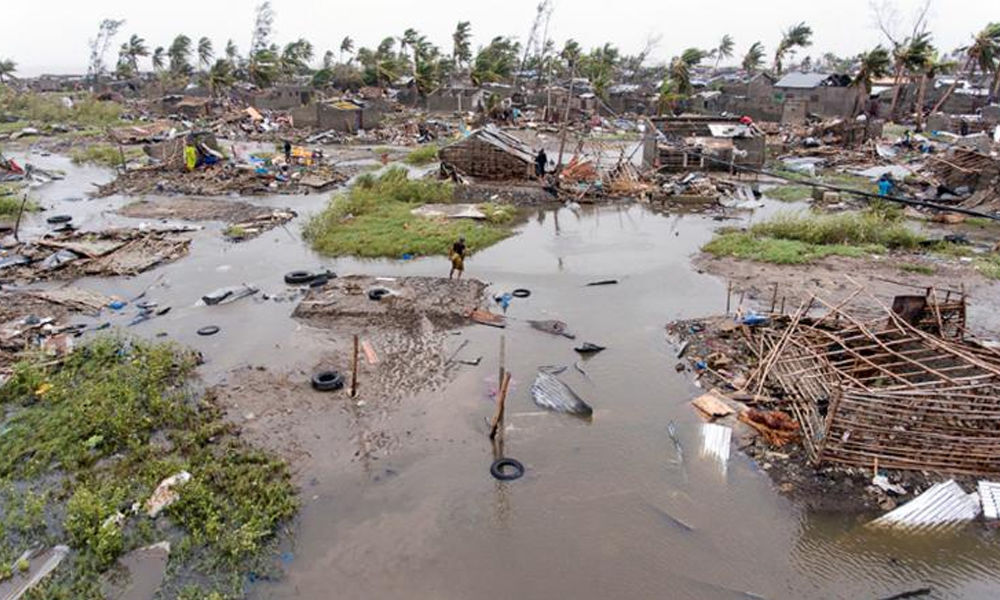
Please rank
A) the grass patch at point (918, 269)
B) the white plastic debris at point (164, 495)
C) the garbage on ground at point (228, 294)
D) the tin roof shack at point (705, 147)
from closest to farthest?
the white plastic debris at point (164, 495), the garbage on ground at point (228, 294), the grass patch at point (918, 269), the tin roof shack at point (705, 147)

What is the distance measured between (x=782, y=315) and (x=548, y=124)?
34.3m

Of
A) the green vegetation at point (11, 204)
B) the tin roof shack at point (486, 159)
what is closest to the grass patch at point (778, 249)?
the tin roof shack at point (486, 159)

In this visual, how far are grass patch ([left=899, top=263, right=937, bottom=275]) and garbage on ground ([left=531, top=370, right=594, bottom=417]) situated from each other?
32.5 ft

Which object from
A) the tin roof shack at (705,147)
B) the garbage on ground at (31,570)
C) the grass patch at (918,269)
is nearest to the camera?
the garbage on ground at (31,570)

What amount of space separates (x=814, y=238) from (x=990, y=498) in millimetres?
10624

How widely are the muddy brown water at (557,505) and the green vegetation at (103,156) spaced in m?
20.0

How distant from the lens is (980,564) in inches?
239

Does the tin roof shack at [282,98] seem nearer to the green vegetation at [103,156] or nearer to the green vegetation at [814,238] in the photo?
the green vegetation at [103,156]

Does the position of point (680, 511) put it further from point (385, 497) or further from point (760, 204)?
point (760, 204)

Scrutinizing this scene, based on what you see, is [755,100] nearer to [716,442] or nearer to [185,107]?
[185,107]

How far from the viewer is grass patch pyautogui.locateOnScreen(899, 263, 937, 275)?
13758mm

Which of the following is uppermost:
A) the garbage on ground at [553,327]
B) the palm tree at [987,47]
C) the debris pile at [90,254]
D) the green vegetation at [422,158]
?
the palm tree at [987,47]

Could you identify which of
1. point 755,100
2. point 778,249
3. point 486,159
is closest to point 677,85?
point 755,100

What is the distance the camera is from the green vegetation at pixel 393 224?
1555 cm
